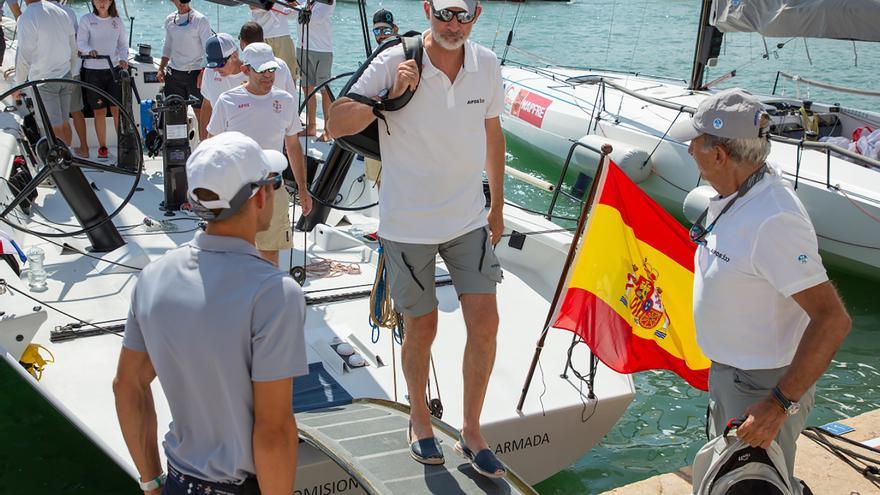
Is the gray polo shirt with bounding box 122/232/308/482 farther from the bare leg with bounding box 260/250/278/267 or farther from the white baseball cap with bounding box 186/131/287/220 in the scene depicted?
the bare leg with bounding box 260/250/278/267

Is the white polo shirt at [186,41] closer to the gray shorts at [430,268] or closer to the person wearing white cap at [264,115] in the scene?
the person wearing white cap at [264,115]

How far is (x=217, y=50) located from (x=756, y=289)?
4.75 metres

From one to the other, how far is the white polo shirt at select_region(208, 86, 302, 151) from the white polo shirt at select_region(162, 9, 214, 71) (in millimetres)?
3938

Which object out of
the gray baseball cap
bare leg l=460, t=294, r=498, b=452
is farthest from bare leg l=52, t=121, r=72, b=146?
the gray baseball cap

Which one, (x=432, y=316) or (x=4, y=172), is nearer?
(x=432, y=316)

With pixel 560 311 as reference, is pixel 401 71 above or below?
above

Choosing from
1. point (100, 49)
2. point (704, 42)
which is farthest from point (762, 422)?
point (704, 42)

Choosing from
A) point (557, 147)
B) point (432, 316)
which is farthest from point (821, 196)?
point (432, 316)

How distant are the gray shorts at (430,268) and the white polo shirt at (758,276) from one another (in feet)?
2.65

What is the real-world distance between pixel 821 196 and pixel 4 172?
24.9 feet

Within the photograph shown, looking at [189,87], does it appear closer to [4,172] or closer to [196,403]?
[4,172]

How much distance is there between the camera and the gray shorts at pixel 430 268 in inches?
124

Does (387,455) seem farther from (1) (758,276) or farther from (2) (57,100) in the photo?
(2) (57,100)

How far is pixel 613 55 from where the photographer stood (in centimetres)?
2352
